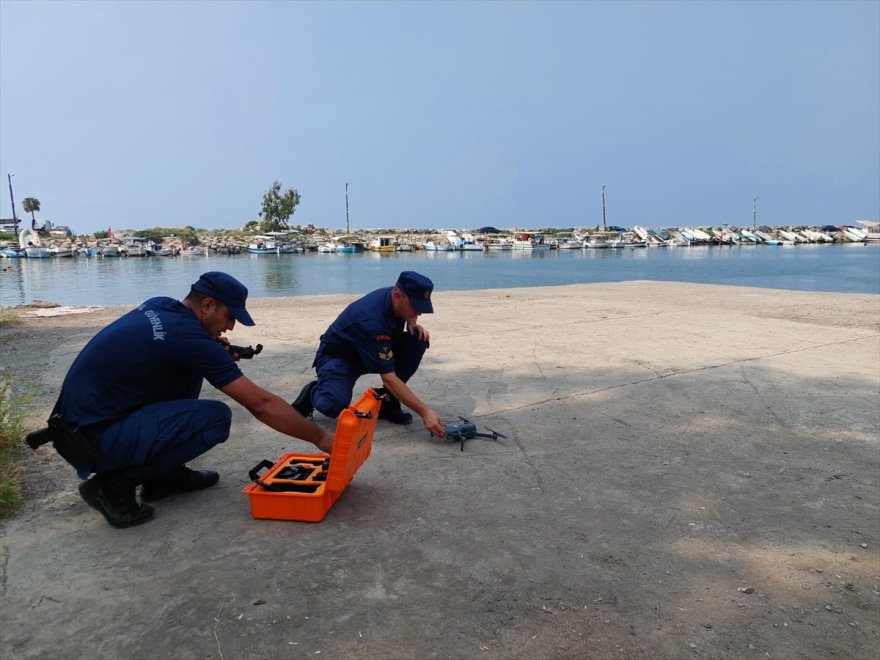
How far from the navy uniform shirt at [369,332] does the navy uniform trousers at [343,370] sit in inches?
2.8

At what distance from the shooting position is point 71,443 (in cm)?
258

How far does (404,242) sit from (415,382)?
87408 millimetres

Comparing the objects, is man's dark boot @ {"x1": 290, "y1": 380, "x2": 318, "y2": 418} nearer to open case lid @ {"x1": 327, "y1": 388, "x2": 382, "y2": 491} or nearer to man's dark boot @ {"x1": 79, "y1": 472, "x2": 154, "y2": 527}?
open case lid @ {"x1": 327, "y1": 388, "x2": 382, "y2": 491}

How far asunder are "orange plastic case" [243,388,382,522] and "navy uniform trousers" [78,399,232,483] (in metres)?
0.31

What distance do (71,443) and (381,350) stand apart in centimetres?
170

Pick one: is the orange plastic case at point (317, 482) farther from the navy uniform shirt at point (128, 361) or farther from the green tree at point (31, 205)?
the green tree at point (31, 205)

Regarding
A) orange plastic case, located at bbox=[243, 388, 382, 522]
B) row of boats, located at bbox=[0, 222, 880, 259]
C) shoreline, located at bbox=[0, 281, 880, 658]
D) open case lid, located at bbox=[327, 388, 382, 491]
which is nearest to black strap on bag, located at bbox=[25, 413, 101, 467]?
shoreline, located at bbox=[0, 281, 880, 658]

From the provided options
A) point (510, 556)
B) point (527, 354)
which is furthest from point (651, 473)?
point (527, 354)

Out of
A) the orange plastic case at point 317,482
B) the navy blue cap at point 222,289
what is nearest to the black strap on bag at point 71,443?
the orange plastic case at point 317,482

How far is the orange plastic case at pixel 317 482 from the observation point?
2684mm

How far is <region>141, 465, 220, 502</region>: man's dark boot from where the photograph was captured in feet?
10.1

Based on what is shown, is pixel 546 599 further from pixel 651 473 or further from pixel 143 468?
pixel 143 468

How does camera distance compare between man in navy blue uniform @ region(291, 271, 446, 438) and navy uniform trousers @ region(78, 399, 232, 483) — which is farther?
man in navy blue uniform @ region(291, 271, 446, 438)

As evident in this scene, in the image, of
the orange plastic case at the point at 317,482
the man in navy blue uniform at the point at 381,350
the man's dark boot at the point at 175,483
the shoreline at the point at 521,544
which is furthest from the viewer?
the man in navy blue uniform at the point at 381,350
